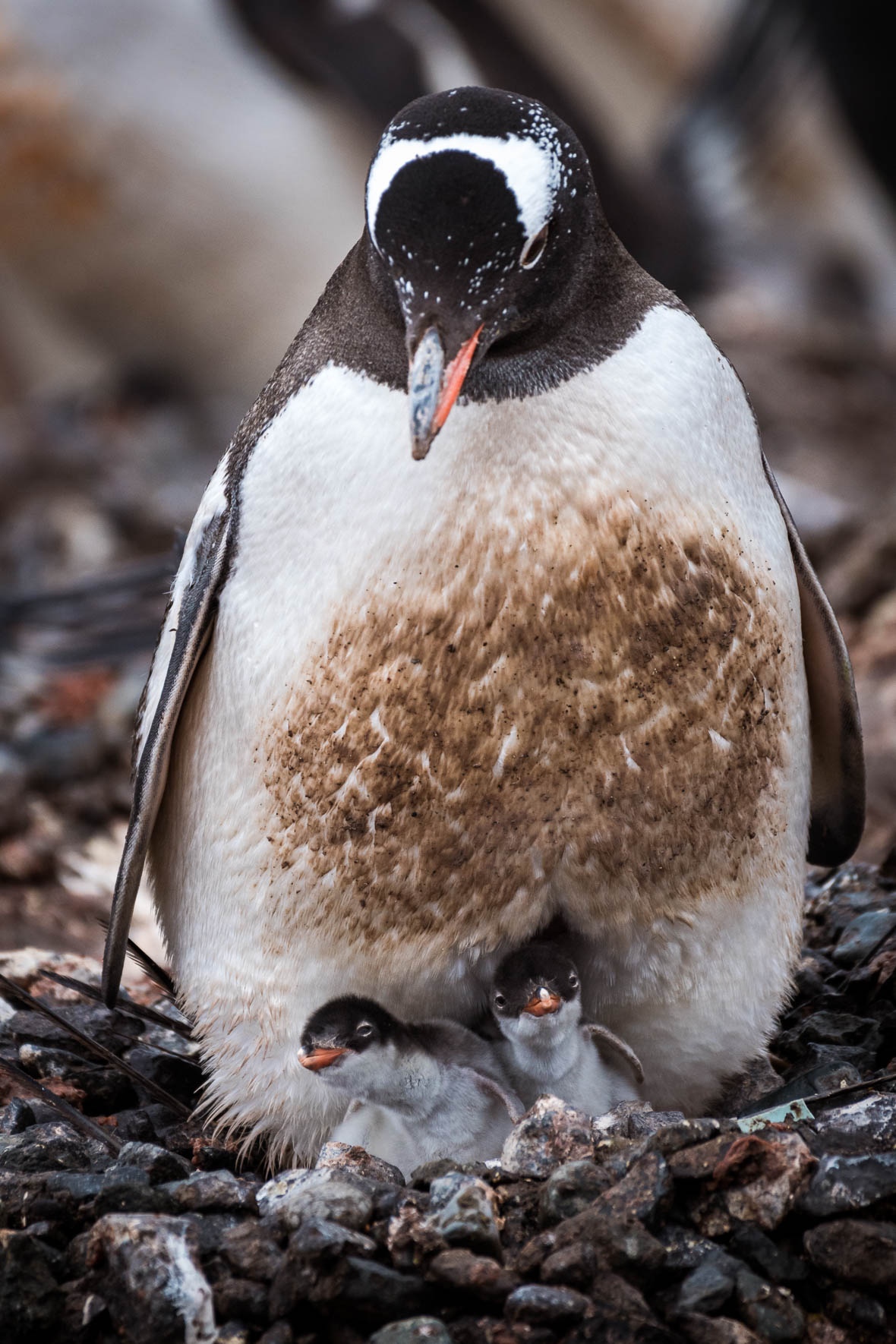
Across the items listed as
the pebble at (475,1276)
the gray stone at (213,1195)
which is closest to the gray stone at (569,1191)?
→ the pebble at (475,1276)

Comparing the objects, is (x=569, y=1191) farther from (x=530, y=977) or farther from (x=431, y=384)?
(x=431, y=384)

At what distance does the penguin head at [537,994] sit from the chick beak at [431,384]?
2.16 ft

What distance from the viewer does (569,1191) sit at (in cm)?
154

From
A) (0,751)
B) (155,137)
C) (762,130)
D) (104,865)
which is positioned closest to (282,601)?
(104,865)

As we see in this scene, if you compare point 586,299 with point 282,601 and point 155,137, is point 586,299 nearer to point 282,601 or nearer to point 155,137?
point 282,601

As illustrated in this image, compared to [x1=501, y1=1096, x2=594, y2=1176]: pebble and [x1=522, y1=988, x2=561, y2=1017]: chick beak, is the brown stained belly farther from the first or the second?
[x1=501, y1=1096, x2=594, y2=1176]: pebble

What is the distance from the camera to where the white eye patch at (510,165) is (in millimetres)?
1665

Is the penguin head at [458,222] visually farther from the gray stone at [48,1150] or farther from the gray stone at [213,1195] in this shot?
the gray stone at [48,1150]

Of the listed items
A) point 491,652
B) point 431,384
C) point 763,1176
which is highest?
point 431,384

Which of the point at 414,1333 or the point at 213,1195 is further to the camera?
the point at 213,1195

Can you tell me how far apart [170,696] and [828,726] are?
1.01 meters

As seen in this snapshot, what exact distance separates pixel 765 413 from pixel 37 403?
10.9ft

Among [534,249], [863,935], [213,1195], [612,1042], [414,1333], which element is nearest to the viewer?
[414,1333]

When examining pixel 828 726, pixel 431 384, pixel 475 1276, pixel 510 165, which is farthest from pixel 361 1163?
pixel 510 165
